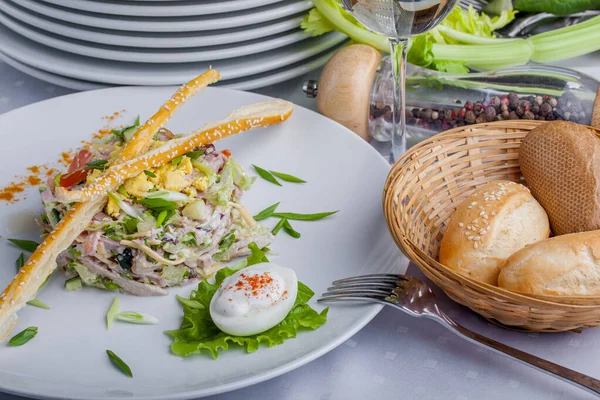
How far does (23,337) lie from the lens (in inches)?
59.0

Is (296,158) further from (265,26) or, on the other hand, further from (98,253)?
(98,253)

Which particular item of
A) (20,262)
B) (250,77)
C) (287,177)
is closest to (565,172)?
(287,177)

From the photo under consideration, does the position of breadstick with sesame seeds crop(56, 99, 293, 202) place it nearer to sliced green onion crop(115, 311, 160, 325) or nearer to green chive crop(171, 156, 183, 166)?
green chive crop(171, 156, 183, 166)

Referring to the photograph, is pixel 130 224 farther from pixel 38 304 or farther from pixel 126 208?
pixel 38 304

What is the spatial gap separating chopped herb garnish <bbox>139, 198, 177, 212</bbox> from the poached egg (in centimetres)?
24

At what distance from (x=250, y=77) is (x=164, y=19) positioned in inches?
13.3

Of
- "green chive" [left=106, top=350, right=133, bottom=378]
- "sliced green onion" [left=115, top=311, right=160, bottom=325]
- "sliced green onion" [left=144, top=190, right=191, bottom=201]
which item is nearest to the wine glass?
"sliced green onion" [left=144, top=190, right=191, bottom=201]

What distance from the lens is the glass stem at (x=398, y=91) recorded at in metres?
1.94

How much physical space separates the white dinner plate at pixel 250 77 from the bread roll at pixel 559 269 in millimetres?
1211

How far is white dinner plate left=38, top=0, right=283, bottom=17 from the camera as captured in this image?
7.32ft

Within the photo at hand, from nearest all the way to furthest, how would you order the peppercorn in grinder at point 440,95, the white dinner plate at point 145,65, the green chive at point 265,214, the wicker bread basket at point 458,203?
the wicker bread basket at point 458,203 → the green chive at point 265,214 → the peppercorn in grinder at point 440,95 → the white dinner plate at point 145,65

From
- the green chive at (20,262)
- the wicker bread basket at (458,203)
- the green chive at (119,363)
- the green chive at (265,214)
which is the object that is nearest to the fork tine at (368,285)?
the wicker bread basket at (458,203)

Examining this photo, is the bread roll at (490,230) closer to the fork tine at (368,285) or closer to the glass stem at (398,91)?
the fork tine at (368,285)

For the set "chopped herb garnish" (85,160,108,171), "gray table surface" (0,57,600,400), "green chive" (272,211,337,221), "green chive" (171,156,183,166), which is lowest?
"gray table surface" (0,57,600,400)
